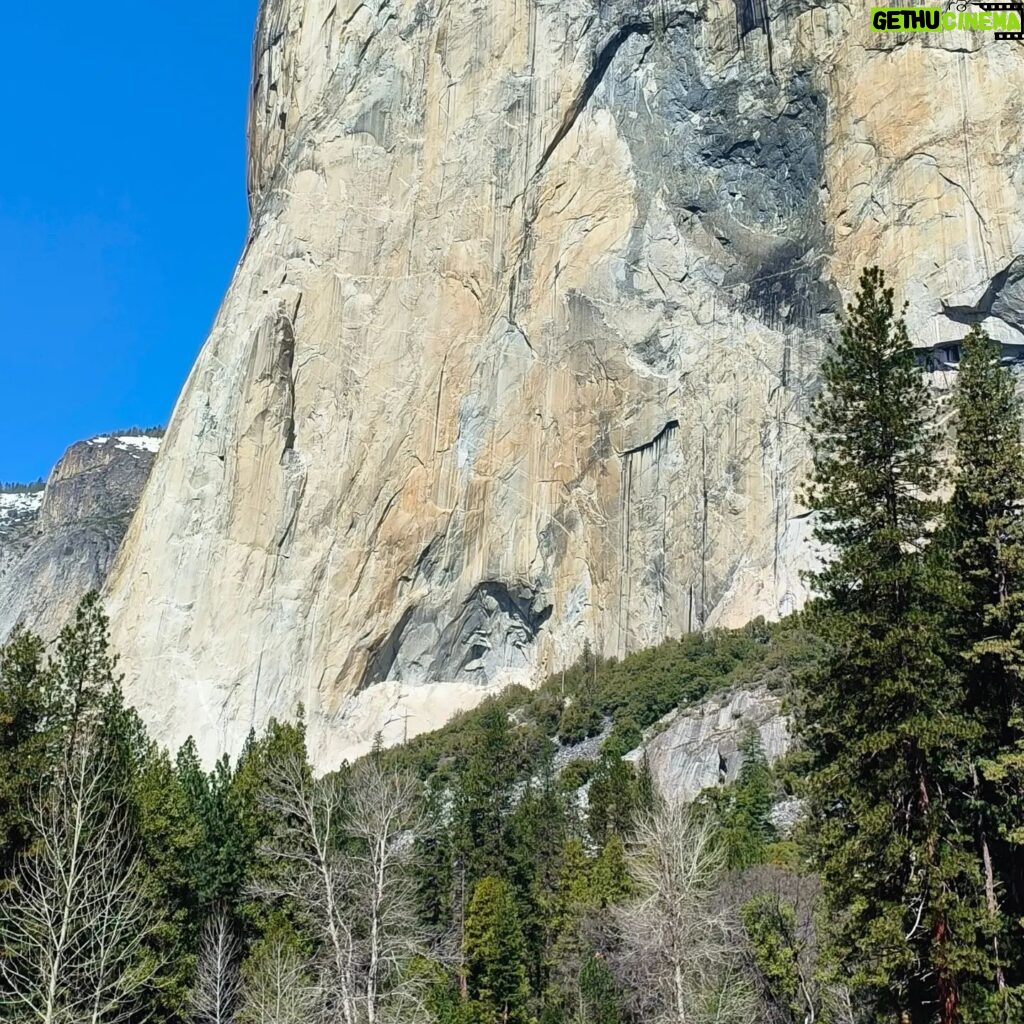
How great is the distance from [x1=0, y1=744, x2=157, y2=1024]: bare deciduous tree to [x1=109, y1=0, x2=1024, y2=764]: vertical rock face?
5103 cm

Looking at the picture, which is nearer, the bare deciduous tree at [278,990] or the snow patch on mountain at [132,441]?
the bare deciduous tree at [278,990]

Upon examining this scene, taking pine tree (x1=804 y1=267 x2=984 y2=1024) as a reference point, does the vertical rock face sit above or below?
above

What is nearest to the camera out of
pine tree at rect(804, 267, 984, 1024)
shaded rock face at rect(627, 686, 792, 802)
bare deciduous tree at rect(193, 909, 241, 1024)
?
pine tree at rect(804, 267, 984, 1024)

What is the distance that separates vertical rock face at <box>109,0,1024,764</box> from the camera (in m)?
70.0

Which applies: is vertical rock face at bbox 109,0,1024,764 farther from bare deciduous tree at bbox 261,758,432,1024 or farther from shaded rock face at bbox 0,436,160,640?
bare deciduous tree at bbox 261,758,432,1024

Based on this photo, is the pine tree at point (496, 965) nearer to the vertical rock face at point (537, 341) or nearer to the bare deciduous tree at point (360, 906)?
the bare deciduous tree at point (360, 906)

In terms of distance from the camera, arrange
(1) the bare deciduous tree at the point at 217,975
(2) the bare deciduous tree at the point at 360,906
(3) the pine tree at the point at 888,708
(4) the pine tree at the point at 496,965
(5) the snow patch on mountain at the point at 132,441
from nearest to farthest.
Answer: (3) the pine tree at the point at 888,708
(2) the bare deciduous tree at the point at 360,906
(1) the bare deciduous tree at the point at 217,975
(4) the pine tree at the point at 496,965
(5) the snow patch on mountain at the point at 132,441

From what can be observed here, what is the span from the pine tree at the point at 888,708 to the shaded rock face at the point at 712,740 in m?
35.5

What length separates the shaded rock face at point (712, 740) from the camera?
54.2m

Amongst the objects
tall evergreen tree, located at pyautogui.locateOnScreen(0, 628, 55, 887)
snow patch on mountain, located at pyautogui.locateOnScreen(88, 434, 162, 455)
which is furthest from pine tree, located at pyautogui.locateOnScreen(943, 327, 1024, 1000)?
snow patch on mountain, located at pyautogui.locateOnScreen(88, 434, 162, 455)

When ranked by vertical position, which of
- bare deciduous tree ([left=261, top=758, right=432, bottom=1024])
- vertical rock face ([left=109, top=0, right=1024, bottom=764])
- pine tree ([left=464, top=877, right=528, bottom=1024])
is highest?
vertical rock face ([left=109, top=0, right=1024, bottom=764])

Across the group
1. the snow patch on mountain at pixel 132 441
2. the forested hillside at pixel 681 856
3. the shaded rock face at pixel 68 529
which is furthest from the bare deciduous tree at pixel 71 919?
the snow patch on mountain at pixel 132 441

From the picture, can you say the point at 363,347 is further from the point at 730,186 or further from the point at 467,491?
the point at 730,186

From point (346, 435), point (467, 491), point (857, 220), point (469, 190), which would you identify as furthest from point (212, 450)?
point (857, 220)
